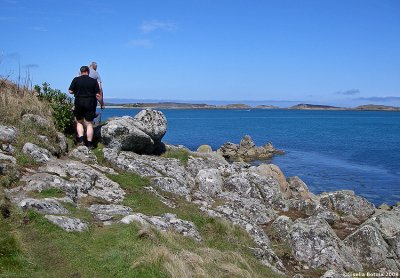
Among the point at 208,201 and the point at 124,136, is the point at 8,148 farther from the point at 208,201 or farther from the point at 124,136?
the point at 208,201

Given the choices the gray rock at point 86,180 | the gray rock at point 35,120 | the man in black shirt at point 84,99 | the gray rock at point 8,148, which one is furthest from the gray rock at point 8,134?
the man in black shirt at point 84,99

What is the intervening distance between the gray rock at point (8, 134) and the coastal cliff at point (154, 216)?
67 millimetres

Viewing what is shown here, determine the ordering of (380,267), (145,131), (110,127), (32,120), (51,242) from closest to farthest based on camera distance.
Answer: (51,242)
(380,267)
(32,120)
(110,127)
(145,131)

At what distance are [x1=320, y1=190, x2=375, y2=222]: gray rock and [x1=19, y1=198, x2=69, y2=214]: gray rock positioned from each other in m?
16.7

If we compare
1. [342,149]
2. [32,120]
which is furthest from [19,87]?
[342,149]

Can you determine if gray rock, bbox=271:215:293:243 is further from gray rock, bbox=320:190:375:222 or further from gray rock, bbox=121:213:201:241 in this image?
gray rock, bbox=320:190:375:222

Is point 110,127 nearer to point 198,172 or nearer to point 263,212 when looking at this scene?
point 198,172

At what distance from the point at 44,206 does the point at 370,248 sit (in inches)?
563

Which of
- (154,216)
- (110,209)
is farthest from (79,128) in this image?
(154,216)

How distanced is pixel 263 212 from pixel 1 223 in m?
12.6

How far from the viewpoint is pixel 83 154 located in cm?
1934

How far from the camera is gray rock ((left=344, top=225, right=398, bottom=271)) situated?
59.8 feet

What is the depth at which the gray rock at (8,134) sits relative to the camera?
667 inches

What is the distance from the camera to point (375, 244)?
18.6 meters
